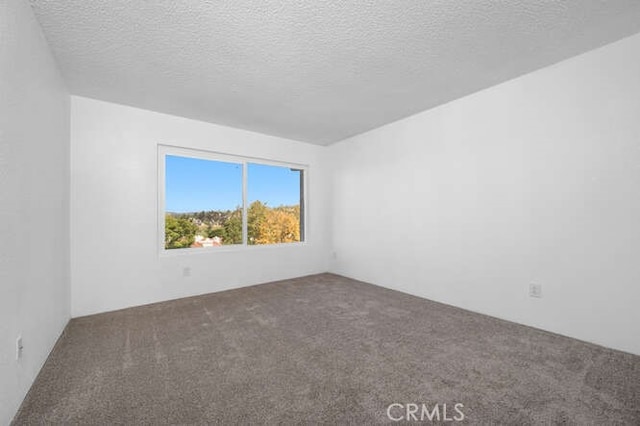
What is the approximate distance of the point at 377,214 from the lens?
13.3ft

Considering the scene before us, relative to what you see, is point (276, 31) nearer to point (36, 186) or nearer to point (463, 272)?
point (36, 186)

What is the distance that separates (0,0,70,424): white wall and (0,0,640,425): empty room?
21 millimetres

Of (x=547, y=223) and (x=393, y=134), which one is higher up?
(x=393, y=134)

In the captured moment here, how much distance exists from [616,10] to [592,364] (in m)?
2.37

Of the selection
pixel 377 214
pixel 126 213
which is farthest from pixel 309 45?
pixel 126 213

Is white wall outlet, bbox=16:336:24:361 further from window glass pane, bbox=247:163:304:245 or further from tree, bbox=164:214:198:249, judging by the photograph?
window glass pane, bbox=247:163:304:245

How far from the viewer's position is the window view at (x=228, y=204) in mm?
3523

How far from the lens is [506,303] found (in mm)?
2650

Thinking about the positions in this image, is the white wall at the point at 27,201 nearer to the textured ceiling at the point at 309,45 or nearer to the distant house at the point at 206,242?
the textured ceiling at the point at 309,45

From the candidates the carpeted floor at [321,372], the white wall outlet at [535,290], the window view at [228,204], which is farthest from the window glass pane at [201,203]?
the white wall outlet at [535,290]

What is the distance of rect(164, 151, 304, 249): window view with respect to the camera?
3523 millimetres

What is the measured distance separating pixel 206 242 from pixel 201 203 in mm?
556

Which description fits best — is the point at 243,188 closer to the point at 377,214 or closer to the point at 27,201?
the point at 377,214

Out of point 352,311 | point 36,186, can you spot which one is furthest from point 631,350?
point 36,186
